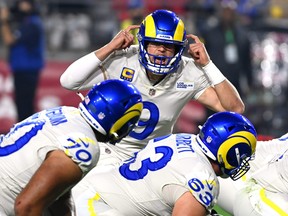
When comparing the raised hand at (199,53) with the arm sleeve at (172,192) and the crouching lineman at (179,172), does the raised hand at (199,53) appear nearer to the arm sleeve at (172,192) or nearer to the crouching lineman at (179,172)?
the crouching lineman at (179,172)

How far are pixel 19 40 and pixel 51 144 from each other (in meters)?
6.91

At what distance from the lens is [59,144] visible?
4.66 metres

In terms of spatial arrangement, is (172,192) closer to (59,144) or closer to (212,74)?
(59,144)

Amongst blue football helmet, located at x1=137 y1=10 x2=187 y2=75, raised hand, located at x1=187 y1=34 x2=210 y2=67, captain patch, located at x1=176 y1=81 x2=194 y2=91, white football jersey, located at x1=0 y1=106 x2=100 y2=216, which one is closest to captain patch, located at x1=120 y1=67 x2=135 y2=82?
blue football helmet, located at x1=137 y1=10 x2=187 y2=75

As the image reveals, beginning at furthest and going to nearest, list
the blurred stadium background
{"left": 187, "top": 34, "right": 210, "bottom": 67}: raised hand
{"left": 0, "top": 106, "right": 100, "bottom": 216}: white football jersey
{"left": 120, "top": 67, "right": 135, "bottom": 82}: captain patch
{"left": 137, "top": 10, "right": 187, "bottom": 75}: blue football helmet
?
the blurred stadium background
{"left": 187, "top": 34, "right": 210, "bottom": 67}: raised hand
{"left": 120, "top": 67, "right": 135, "bottom": 82}: captain patch
{"left": 137, "top": 10, "right": 187, "bottom": 75}: blue football helmet
{"left": 0, "top": 106, "right": 100, "bottom": 216}: white football jersey

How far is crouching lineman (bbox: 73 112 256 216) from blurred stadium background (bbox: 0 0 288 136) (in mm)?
6728

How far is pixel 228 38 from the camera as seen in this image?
1120 centimetres

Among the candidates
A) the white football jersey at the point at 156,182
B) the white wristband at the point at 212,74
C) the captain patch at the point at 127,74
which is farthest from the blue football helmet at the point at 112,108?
the white wristband at the point at 212,74

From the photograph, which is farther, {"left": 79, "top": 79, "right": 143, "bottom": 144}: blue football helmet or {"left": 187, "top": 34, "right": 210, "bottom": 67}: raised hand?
{"left": 187, "top": 34, "right": 210, "bottom": 67}: raised hand

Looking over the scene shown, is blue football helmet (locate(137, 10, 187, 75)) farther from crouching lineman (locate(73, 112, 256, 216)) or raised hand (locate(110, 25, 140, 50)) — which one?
crouching lineman (locate(73, 112, 256, 216))

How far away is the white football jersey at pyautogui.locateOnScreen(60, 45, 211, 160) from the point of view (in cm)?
623

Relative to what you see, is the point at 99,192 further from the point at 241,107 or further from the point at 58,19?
the point at 58,19

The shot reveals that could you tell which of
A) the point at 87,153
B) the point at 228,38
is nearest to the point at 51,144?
the point at 87,153

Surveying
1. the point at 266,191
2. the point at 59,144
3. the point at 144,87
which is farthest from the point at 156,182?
the point at 144,87
